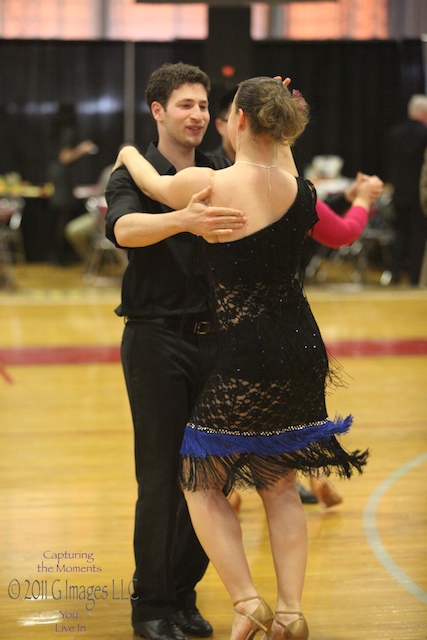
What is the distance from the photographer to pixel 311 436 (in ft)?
8.27

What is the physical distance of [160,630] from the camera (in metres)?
2.79

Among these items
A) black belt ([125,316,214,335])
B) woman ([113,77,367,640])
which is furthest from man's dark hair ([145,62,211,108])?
black belt ([125,316,214,335])

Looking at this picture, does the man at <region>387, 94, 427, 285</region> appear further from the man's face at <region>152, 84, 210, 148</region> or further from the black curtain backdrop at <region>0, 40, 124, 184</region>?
the man's face at <region>152, 84, 210, 148</region>

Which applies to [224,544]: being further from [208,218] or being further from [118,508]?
[118,508]

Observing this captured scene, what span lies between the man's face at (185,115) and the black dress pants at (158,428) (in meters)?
0.54

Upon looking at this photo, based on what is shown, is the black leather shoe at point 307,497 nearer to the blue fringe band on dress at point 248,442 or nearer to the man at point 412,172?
the blue fringe band on dress at point 248,442

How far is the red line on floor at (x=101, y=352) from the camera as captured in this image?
22.7ft

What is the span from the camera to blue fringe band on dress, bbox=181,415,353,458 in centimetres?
247

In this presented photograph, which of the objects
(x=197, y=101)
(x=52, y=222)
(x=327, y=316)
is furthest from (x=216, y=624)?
(x=52, y=222)

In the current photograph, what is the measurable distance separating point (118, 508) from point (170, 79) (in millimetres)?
1862

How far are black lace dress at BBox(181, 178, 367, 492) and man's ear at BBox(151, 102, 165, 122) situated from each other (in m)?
0.54

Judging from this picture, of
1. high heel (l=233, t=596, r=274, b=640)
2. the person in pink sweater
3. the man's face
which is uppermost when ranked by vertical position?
the man's face

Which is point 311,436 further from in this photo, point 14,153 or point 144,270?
point 14,153

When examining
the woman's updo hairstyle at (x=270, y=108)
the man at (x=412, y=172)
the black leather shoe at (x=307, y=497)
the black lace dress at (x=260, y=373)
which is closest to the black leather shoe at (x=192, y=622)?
the black lace dress at (x=260, y=373)
